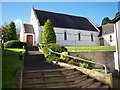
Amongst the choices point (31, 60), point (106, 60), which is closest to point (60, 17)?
point (106, 60)

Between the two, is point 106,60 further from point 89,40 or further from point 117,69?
point 89,40

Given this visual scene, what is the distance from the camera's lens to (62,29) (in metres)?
34.4

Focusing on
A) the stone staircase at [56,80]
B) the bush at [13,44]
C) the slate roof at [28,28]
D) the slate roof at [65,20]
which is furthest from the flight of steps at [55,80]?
the slate roof at [28,28]

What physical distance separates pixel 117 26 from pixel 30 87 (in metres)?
13.2

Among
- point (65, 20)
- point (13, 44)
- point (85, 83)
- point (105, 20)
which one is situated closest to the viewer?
point (85, 83)

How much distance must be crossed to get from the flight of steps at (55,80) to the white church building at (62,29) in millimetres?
21506

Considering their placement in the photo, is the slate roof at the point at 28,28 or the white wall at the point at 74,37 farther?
the white wall at the point at 74,37

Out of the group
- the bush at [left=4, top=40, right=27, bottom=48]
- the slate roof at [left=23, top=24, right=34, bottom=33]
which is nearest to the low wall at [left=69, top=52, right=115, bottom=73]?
the bush at [left=4, top=40, right=27, bottom=48]

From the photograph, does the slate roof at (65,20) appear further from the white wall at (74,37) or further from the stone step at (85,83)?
the stone step at (85,83)

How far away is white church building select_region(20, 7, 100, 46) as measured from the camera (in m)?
32.8

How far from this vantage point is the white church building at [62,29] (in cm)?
3284

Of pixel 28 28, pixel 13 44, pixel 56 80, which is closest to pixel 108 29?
pixel 28 28

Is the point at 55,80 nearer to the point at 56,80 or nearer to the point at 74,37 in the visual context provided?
the point at 56,80

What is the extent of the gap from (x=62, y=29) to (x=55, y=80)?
25016 millimetres
